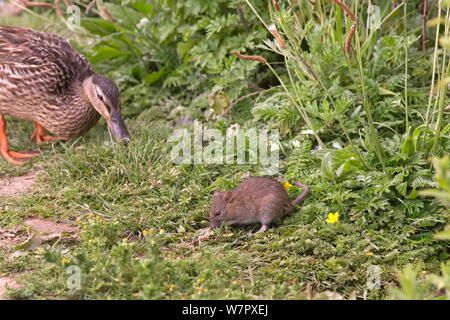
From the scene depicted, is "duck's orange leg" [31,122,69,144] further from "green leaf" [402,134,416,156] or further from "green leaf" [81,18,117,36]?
"green leaf" [402,134,416,156]

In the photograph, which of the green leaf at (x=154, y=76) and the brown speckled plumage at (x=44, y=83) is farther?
the green leaf at (x=154, y=76)

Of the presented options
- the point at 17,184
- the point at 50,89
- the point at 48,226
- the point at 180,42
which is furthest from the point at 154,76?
the point at 48,226

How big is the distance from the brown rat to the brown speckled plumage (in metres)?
2.13

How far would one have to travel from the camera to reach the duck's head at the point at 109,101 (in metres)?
5.35

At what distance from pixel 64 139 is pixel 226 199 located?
2.46 m

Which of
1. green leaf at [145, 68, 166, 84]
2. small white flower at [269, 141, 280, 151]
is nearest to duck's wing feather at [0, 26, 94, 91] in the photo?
green leaf at [145, 68, 166, 84]

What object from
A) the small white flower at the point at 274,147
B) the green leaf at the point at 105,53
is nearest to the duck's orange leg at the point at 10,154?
the green leaf at the point at 105,53

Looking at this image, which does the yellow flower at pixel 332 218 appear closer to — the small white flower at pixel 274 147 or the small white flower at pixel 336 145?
the small white flower at pixel 336 145

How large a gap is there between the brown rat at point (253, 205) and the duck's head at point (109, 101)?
153 centimetres

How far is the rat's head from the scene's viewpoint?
4.17m

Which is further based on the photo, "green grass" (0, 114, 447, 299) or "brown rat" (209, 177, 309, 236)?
"brown rat" (209, 177, 309, 236)

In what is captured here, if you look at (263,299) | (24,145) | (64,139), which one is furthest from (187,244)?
(24,145)
